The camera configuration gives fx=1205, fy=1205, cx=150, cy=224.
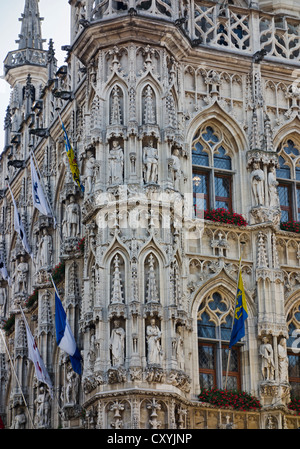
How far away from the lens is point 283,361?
96.3 feet

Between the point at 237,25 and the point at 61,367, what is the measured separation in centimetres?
1050

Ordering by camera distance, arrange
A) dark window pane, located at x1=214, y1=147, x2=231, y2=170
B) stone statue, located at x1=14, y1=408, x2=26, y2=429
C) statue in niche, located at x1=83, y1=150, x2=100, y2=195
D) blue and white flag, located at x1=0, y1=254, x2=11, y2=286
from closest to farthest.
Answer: statue in niche, located at x1=83, y1=150, x2=100, y2=195 → dark window pane, located at x1=214, y1=147, x2=231, y2=170 → stone statue, located at x1=14, y1=408, x2=26, y2=429 → blue and white flag, located at x1=0, y1=254, x2=11, y2=286

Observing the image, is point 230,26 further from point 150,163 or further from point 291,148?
point 150,163

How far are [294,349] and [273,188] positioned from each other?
4203 millimetres

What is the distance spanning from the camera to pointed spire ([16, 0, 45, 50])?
149ft

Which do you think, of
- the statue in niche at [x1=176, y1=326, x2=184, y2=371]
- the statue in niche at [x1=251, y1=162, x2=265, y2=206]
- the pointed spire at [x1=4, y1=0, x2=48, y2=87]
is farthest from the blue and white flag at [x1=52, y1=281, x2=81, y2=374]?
the pointed spire at [x1=4, y1=0, x2=48, y2=87]

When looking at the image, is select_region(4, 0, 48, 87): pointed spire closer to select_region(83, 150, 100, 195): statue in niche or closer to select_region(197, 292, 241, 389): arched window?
select_region(83, 150, 100, 195): statue in niche

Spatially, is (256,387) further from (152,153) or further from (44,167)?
(44,167)

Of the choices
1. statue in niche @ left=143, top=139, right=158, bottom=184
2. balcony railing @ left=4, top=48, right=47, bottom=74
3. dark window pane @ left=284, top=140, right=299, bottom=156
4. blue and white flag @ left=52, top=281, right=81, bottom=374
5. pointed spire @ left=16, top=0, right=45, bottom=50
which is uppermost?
pointed spire @ left=16, top=0, right=45, bottom=50

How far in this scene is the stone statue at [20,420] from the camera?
33741 mm

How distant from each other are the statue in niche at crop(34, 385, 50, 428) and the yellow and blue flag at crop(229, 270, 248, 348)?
251 inches

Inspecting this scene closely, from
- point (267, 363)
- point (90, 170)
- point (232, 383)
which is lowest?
point (232, 383)

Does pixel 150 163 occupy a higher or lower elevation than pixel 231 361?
higher

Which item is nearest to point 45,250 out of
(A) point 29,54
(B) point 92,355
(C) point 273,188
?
(B) point 92,355
